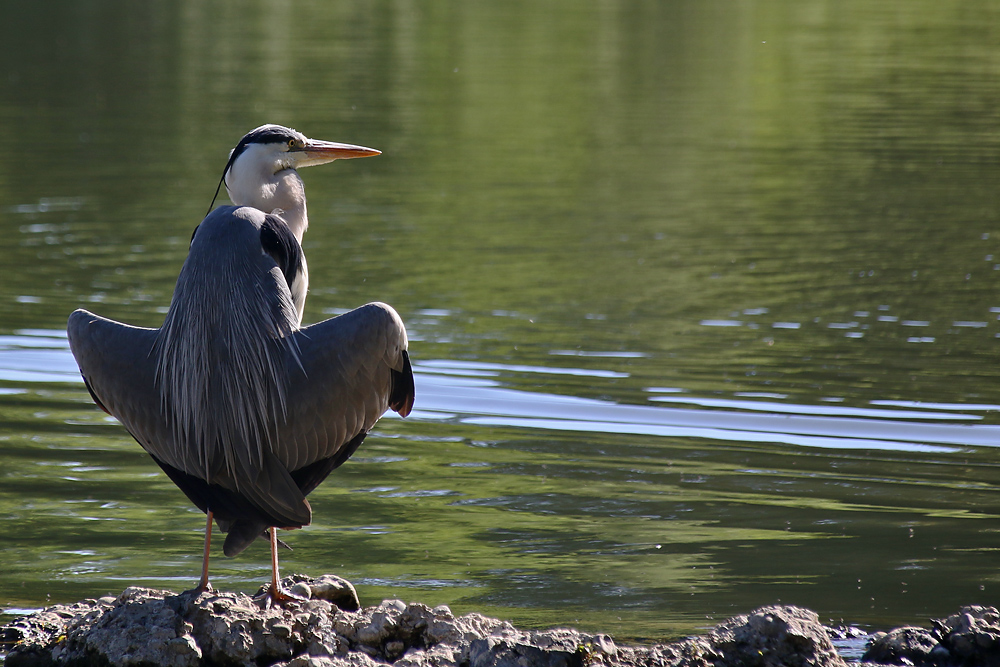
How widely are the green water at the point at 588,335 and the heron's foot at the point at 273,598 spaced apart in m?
0.72

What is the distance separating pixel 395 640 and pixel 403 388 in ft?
3.33

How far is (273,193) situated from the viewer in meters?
6.15

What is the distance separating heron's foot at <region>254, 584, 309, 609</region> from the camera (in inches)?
205

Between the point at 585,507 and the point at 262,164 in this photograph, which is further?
the point at 585,507

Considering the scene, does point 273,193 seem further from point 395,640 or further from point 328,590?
point 395,640

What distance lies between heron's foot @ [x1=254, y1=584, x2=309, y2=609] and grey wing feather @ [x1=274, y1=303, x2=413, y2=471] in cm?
51

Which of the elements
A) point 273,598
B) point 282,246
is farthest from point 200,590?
point 282,246

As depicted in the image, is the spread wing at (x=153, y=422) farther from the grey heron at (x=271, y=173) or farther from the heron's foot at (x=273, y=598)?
the grey heron at (x=271, y=173)

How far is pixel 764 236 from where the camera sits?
14648 millimetres

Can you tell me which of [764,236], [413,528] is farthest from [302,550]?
[764,236]

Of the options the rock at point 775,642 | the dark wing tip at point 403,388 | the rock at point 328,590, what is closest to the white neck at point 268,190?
the dark wing tip at point 403,388

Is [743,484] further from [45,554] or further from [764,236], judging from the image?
[764,236]

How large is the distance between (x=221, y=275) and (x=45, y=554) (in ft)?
7.01

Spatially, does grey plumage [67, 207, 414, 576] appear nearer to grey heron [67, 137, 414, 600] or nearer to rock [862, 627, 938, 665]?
grey heron [67, 137, 414, 600]
